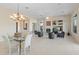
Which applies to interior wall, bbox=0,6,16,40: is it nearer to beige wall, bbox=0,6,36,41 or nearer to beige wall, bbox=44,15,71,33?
beige wall, bbox=0,6,36,41

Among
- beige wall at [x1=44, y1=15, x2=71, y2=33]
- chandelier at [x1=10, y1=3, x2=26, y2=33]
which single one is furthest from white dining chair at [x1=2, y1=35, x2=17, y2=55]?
beige wall at [x1=44, y1=15, x2=71, y2=33]

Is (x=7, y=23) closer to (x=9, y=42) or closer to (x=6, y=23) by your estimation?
(x=6, y=23)

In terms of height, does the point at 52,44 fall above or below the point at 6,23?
below

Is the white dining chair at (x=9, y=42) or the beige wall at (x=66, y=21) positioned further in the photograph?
the beige wall at (x=66, y=21)

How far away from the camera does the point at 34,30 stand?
6.15m

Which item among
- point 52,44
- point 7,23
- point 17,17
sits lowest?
point 52,44

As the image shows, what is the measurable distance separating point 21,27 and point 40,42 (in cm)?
218

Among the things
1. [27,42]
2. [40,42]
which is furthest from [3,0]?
[40,42]

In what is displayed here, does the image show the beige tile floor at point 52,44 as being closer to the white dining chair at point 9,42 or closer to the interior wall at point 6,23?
the white dining chair at point 9,42

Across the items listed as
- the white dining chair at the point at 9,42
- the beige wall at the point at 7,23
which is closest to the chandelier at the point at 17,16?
the beige wall at the point at 7,23

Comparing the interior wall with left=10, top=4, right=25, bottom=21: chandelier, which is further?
left=10, top=4, right=25, bottom=21: chandelier

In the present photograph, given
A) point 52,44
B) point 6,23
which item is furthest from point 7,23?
point 52,44

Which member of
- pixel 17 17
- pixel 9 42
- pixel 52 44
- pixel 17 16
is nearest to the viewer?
pixel 9 42
